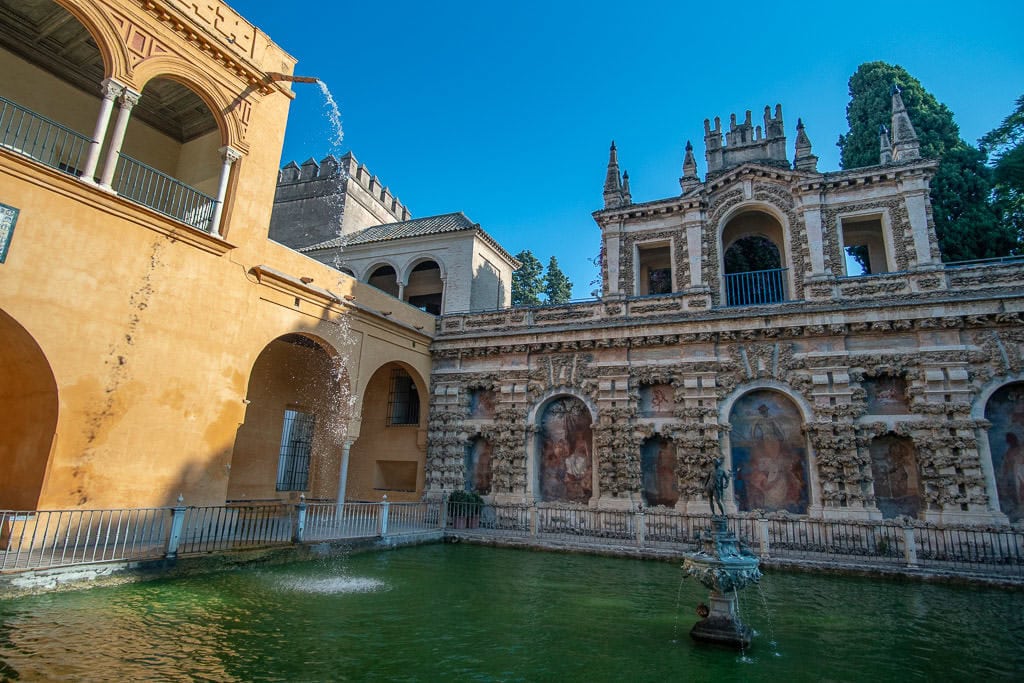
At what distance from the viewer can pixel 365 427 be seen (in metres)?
23.2

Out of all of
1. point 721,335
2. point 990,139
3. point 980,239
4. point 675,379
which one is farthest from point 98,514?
point 990,139

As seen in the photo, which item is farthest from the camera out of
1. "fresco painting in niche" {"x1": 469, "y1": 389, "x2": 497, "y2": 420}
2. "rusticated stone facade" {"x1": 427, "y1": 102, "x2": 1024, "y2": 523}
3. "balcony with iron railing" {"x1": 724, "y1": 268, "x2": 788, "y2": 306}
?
"fresco painting in niche" {"x1": 469, "y1": 389, "x2": 497, "y2": 420}

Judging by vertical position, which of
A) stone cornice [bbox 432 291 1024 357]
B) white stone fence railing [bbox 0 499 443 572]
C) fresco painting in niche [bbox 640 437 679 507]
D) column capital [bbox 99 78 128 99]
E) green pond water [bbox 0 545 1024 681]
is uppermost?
column capital [bbox 99 78 128 99]

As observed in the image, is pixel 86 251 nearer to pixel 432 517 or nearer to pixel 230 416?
pixel 230 416

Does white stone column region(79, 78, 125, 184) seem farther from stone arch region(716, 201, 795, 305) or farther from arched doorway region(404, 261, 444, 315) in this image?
stone arch region(716, 201, 795, 305)

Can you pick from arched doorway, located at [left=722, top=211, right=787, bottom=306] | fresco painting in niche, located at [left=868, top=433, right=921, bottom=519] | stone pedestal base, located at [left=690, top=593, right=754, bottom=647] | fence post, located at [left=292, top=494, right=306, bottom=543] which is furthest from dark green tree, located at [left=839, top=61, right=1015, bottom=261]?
fence post, located at [left=292, top=494, right=306, bottom=543]

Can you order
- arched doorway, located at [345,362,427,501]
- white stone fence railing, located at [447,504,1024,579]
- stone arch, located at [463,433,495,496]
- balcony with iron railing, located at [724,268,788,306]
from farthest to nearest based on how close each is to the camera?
arched doorway, located at [345,362,427,501] → stone arch, located at [463,433,495,496] → balcony with iron railing, located at [724,268,788,306] → white stone fence railing, located at [447,504,1024,579]

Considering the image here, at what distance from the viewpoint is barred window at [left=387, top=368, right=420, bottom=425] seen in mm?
23209

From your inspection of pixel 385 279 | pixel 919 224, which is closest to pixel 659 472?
pixel 919 224

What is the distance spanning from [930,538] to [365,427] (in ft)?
63.0

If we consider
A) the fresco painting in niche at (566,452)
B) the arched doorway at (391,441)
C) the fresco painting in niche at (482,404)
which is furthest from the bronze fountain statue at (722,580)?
the arched doorway at (391,441)

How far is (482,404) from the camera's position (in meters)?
21.6

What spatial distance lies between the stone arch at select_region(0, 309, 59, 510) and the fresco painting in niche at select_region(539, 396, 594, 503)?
14.0m

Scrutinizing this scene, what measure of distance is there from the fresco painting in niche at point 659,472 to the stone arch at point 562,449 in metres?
1.73
